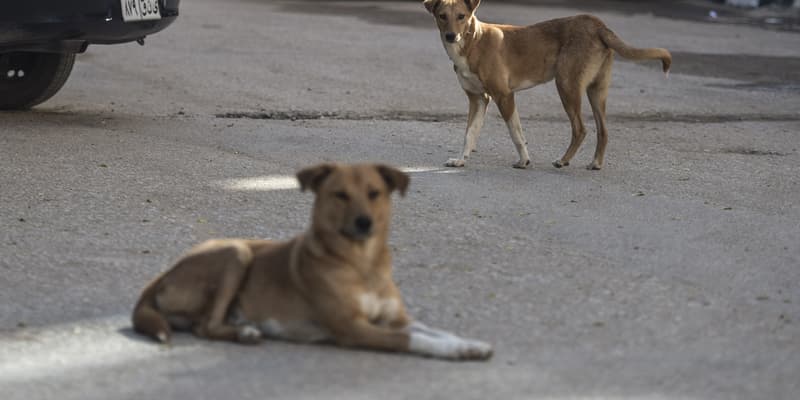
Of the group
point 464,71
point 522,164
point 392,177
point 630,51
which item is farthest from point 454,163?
point 392,177

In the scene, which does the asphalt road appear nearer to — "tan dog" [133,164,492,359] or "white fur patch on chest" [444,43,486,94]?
"tan dog" [133,164,492,359]

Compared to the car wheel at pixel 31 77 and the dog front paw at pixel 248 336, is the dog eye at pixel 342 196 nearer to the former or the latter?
the dog front paw at pixel 248 336

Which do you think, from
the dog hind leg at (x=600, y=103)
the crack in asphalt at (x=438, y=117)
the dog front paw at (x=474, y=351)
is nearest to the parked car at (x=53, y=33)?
the crack in asphalt at (x=438, y=117)

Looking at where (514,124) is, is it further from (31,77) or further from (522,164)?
(31,77)

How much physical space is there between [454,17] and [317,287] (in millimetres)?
4461

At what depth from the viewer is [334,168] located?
464 centimetres

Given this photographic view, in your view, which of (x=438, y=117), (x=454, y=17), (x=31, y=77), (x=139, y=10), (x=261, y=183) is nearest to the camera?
(x=261, y=183)

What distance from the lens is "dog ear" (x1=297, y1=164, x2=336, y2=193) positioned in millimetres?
4598

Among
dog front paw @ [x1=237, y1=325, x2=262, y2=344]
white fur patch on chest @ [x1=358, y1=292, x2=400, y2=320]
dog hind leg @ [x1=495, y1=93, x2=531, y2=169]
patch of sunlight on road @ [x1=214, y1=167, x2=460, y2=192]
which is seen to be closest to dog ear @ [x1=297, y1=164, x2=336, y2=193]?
white fur patch on chest @ [x1=358, y1=292, x2=400, y2=320]

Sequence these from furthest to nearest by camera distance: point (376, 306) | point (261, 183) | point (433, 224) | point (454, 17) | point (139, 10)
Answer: point (139, 10), point (454, 17), point (261, 183), point (433, 224), point (376, 306)

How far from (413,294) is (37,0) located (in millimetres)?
4560

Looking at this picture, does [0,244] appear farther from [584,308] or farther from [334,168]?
[584,308]

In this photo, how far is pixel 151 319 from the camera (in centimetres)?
475

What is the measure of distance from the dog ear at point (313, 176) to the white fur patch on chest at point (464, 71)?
4.25 m
